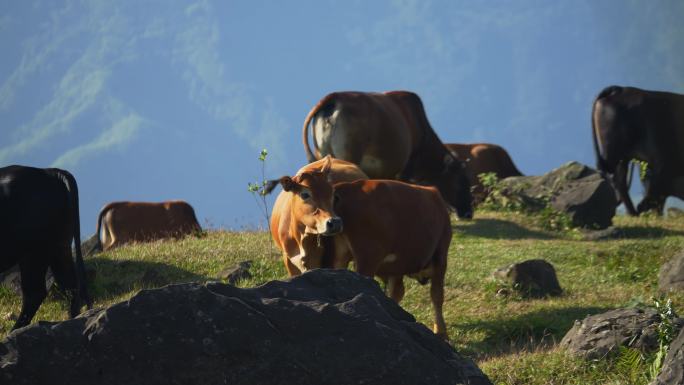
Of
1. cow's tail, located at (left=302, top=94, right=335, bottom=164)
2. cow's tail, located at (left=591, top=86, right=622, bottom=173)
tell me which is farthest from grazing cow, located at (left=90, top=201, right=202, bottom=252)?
cow's tail, located at (left=591, top=86, right=622, bottom=173)

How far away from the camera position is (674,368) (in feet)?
19.2

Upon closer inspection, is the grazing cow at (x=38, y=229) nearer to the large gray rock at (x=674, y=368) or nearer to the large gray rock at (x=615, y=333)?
the large gray rock at (x=615, y=333)

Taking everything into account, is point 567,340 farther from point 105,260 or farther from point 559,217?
point 559,217

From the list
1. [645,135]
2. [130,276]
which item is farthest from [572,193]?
[130,276]

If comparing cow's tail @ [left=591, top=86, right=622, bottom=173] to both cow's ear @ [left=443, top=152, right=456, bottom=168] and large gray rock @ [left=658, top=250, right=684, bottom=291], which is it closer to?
cow's ear @ [left=443, top=152, right=456, bottom=168]

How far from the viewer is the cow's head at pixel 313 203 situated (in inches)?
346

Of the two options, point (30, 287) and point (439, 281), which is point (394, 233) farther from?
point (30, 287)

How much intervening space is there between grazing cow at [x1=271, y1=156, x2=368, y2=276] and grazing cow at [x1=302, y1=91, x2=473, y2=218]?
6.60m

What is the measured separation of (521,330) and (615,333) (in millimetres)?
2069

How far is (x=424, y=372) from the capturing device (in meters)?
5.04

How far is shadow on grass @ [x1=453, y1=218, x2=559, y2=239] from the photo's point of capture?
1670 centimetres

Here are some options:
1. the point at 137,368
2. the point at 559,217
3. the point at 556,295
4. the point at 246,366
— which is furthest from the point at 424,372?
the point at 559,217

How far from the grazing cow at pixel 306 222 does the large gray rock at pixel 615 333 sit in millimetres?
2235

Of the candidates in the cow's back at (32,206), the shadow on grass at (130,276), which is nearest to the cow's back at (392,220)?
the cow's back at (32,206)
